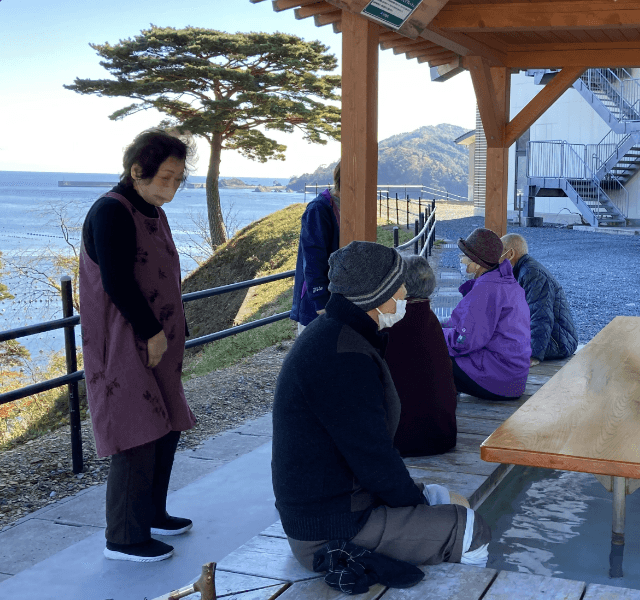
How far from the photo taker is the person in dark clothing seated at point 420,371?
3.53 m

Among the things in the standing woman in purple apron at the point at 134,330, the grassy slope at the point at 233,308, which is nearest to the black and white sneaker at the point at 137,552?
the standing woman in purple apron at the point at 134,330

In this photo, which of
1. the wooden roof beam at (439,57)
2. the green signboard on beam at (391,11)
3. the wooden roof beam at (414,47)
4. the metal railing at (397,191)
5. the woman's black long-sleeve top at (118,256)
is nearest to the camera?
the woman's black long-sleeve top at (118,256)

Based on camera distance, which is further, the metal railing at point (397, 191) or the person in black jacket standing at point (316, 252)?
the metal railing at point (397, 191)

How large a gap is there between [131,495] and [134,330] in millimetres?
641

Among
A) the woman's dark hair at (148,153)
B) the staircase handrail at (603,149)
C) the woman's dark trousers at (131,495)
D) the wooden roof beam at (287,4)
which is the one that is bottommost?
the woman's dark trousers at (131,495)

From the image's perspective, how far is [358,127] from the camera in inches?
180

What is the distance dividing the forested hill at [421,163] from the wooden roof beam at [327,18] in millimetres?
108715

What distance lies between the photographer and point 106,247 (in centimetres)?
288

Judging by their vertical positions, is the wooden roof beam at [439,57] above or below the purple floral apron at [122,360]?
above

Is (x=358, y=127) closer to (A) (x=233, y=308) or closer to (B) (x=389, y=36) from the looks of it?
(B) (x=389, y=36)

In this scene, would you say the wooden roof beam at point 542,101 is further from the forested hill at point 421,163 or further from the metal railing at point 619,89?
the forested hill at point 421,163

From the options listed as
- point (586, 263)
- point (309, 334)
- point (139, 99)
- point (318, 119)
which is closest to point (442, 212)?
point (318, 119)

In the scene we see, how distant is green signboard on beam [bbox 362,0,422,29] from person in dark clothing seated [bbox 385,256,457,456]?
1.56 metres

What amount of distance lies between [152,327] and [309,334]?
849mm
